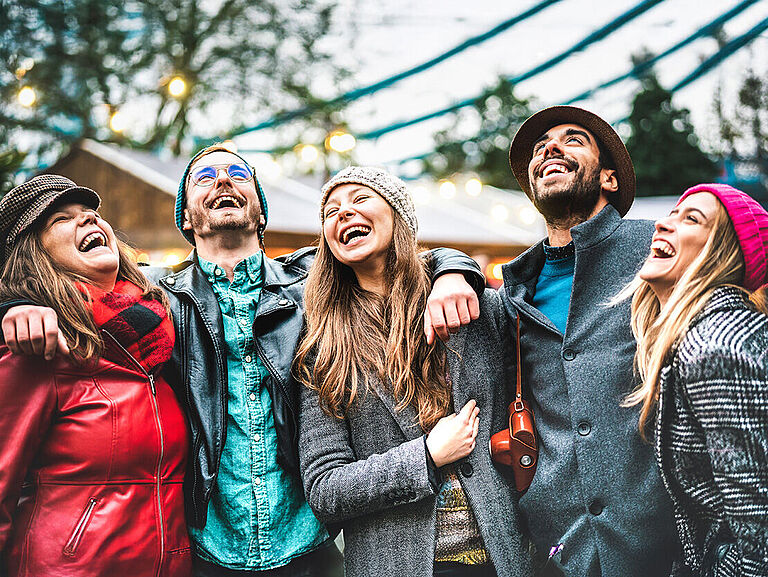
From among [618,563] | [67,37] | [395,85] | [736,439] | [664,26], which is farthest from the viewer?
[395,85]

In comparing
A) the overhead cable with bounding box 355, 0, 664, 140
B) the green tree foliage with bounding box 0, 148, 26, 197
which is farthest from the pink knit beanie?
the overhead cable with bounding box 355, 0, 664, 140

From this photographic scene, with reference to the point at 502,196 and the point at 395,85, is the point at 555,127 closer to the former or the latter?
the point at 502,196

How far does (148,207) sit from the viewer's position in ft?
25.0

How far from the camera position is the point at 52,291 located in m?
2.40

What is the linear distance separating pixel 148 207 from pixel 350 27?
862 centimetres

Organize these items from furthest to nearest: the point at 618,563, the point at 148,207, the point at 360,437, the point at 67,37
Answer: the point at 67,37, the point at 148,207, the point at 360,437, the point at 618,563

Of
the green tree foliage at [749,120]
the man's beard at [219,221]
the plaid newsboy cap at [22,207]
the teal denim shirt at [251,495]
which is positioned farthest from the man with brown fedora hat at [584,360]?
the green tree foliage at [749,120]

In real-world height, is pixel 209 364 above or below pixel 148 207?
below

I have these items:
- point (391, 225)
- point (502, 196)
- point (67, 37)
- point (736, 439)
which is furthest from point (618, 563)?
point (67, 37)

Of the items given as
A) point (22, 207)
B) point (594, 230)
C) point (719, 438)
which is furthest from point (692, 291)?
point (22, 207)

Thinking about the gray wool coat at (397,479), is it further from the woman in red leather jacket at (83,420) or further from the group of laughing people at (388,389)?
the woman in red leather jacket at (83,420)

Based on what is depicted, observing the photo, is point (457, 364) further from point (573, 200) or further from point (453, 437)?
point (573, 200)

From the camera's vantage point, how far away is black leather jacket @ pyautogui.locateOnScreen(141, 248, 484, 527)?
2.52 m

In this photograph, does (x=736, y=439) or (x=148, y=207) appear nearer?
(x=736, y=439)
